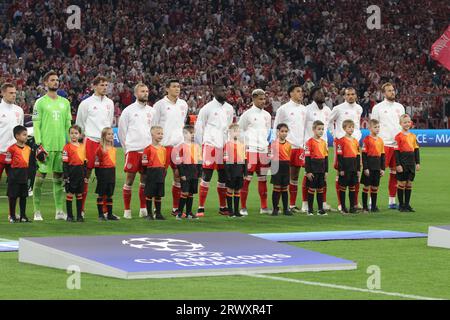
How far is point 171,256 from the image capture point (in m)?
11.4

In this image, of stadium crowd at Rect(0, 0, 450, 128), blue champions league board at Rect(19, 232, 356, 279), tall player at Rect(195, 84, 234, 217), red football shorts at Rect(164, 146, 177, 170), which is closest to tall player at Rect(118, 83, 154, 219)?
red football shorts at Rect(164, 146, 177, 170)

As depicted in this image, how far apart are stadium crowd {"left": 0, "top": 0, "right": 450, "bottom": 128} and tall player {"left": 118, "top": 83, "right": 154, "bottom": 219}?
17168mm

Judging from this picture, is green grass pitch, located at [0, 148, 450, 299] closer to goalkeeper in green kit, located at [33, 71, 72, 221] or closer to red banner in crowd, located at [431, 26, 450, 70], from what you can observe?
goalkeeper in green kit, located at [33, 71, 72, 221]

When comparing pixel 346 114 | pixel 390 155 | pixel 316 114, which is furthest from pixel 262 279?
pixel 390 155

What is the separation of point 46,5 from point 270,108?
9612mm

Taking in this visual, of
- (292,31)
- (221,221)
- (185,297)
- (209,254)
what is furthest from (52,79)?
(292,31)

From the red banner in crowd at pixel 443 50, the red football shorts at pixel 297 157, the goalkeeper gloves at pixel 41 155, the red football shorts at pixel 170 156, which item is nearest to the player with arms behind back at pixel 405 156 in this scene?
the red football shorts at pixel 297 157

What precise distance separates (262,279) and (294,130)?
24.9 feet

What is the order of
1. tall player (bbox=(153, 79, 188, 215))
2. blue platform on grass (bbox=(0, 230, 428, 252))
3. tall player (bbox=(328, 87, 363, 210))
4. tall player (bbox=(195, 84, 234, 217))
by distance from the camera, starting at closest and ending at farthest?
blue platform on grass (bbox=(0, 230, 428, 252)) → tall player (bbox=(153, 79, 188, 215)) → tall player (bbox=(195, 84, 234, 217)) → tall player (bbox=(328, 87, 363, 210))

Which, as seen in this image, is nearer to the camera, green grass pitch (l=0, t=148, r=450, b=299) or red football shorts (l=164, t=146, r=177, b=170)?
green grass pitch (l=0, t=148, r=450, b=299)

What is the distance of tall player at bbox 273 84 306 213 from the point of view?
17891mm

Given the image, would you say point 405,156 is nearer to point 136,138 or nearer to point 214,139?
point 214,139

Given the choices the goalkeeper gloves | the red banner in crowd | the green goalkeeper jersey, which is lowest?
the goalkeeper gloves
